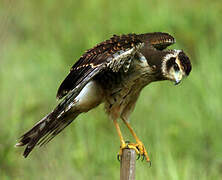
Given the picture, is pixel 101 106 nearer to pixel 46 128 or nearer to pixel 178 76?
pixel 178 76

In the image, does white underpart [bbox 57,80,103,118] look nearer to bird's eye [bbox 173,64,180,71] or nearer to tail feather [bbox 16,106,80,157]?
tail feather [bbox 16,106,80,157]

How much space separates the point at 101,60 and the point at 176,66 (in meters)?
0.70

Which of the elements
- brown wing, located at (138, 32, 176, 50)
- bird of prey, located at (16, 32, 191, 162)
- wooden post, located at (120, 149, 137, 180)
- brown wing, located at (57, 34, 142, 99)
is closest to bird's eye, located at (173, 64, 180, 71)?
bird of prey, located at (16, 32, 191, 162)

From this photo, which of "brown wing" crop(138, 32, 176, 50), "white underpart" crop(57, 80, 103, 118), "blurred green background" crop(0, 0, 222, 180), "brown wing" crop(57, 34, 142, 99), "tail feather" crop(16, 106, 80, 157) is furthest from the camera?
"blurred green background" crop(0, 0, 222, 180)

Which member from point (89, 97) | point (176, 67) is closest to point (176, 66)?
point (176, 67)

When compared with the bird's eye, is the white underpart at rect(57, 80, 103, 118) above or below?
below

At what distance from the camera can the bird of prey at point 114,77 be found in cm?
407

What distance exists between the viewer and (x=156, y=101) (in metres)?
6.83

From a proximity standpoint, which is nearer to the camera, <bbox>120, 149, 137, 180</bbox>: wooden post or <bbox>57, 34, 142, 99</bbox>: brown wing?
<bbox>120, 149, 137, 180</bbox>: wooden post

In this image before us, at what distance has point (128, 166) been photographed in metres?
3.69

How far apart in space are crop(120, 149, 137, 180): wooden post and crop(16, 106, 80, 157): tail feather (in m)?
0.60

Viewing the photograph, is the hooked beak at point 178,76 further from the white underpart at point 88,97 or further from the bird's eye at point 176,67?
the white underpart at point 88,97

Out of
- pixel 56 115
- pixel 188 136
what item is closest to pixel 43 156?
pixel 56 115

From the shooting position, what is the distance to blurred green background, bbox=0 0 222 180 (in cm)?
532
